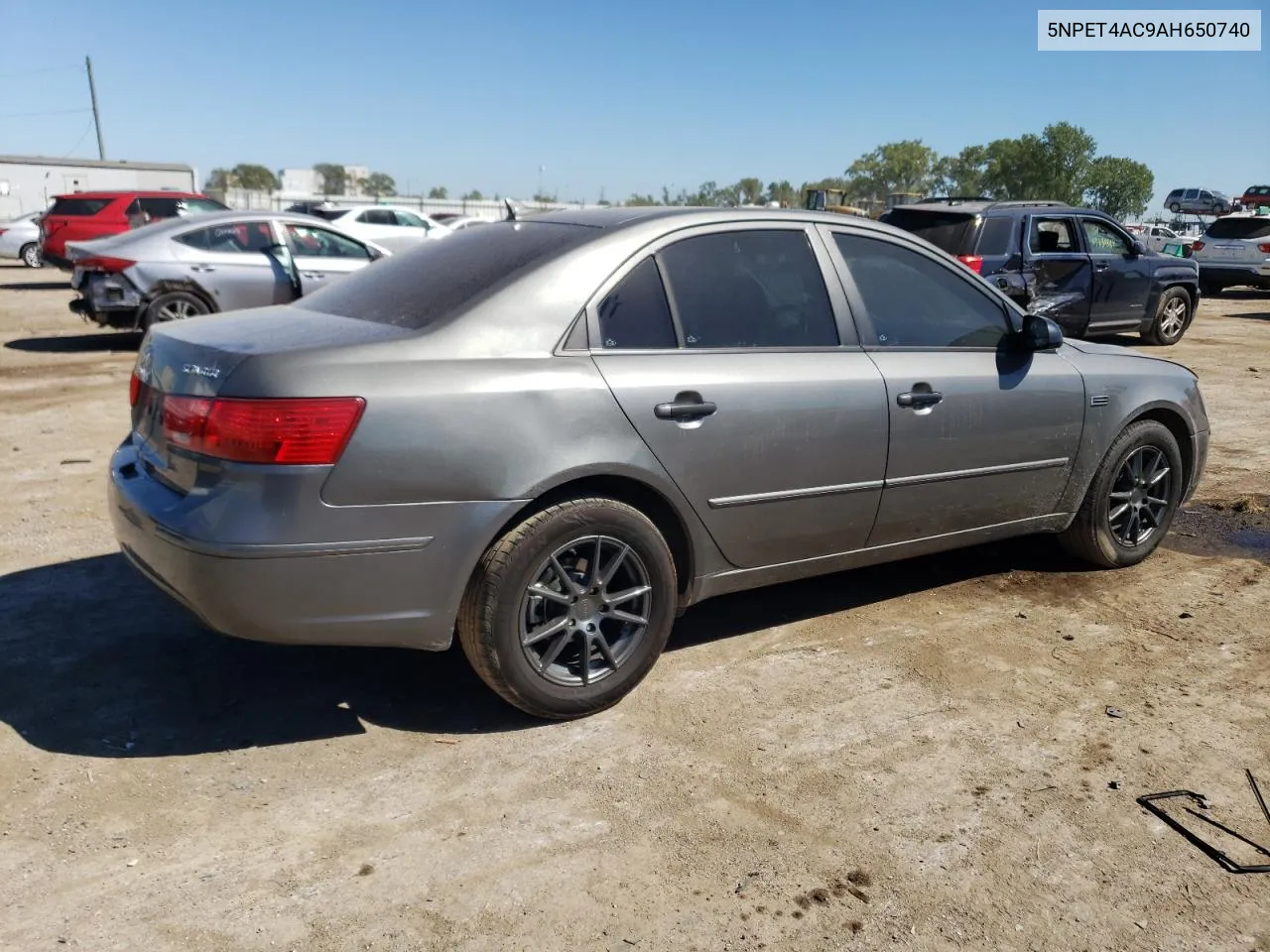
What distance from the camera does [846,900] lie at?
270 centimetres

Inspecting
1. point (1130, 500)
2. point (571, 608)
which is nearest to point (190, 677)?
point (571, 608)

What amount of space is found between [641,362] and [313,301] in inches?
54.7

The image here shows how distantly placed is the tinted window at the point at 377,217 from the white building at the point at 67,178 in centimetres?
1958

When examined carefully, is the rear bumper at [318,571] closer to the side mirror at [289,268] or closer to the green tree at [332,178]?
the side mirror at [289,268]

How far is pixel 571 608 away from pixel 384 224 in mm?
18659

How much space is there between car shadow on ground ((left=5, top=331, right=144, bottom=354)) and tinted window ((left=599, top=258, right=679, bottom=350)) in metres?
10.1

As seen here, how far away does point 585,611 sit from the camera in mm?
3537

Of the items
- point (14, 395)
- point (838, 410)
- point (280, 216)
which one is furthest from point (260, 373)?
point (280, 216)

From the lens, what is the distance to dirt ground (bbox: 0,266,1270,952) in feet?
8.61

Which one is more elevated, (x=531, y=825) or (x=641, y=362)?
(x=641, y=362)

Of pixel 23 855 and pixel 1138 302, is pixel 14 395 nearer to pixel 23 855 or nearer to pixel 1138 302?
pixel 23 855

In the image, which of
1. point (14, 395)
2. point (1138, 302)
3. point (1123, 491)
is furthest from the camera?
point (1138, 302)

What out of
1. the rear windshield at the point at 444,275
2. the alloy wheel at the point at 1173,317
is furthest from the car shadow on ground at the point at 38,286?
the rear windshield at the point at 444,275

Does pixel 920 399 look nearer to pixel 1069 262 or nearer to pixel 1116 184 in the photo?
pixel 1069 262
